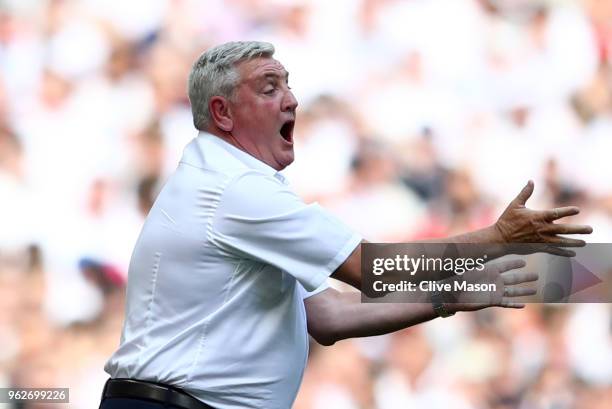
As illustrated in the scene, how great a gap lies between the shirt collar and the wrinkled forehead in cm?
10

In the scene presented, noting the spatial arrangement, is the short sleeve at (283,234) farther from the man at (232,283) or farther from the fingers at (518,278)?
the fingers at (518,278)

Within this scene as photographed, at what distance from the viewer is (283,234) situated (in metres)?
1.47

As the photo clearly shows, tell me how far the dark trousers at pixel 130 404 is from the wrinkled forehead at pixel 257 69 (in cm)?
48

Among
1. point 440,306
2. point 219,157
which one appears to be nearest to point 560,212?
point 440,306

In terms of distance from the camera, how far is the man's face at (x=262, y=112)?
164 centimetres

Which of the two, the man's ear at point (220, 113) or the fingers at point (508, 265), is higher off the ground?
the man's ear at point (220, 113)

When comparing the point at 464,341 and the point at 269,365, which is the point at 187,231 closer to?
the point at 269,365

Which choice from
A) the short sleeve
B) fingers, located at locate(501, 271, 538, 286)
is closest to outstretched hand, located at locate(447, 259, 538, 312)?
fingers, located at locate(501, 271, 538, 286)

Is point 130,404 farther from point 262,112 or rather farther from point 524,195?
point 524,195

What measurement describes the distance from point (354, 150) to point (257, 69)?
108 cm

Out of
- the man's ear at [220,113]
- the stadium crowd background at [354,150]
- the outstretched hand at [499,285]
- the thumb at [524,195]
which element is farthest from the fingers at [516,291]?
the stadium crowd background at [354,150]

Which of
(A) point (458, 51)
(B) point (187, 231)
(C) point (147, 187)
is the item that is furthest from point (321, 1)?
(B) point (187, 231)

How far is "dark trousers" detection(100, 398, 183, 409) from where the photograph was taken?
147 cm

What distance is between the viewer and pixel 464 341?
263cm
